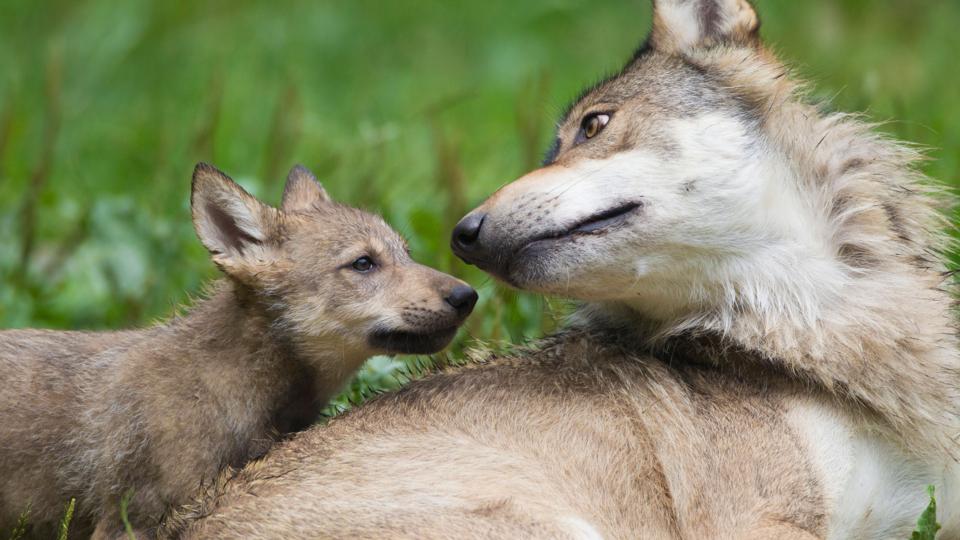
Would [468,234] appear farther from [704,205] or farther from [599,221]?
[704,205]

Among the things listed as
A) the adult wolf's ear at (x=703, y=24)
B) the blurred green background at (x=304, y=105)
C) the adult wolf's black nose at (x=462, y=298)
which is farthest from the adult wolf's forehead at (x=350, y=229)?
the adult wolf's ear at (x=703, y=24)

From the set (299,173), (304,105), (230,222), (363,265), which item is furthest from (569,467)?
(304,105)

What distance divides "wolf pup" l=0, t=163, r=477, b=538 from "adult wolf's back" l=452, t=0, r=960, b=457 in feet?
2.23

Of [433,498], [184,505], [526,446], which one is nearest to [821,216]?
[526,446]

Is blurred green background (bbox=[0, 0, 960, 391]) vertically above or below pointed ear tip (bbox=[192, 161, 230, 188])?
above

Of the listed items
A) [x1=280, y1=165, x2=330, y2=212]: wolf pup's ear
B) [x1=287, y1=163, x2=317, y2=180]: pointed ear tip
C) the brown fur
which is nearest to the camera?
the brown fur

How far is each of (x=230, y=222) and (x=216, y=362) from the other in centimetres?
63

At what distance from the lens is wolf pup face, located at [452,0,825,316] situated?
5.00 m

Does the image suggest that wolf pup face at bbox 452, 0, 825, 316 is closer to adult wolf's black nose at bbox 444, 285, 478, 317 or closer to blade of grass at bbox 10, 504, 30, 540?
adult wolf's black nose at bbox 444, 285, 478, 317

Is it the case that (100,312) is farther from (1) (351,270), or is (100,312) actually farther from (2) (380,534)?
(2) (380,534)

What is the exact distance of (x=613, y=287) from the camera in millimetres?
5059

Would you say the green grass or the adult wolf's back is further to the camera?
the green grass

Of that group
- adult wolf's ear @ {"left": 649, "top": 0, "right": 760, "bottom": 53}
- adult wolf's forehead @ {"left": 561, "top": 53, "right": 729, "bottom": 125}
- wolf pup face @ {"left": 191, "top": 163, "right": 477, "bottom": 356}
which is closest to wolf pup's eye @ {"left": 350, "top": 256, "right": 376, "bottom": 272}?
wolf pup face @ {"left": 191, "top": 163, "right": 477, "bottom": 356}

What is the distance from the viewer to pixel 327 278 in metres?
5.76
